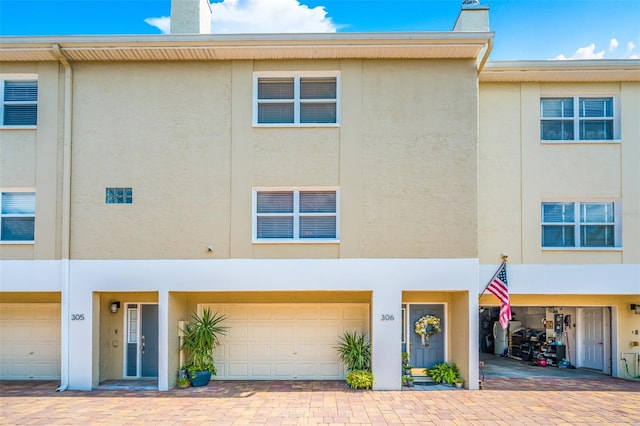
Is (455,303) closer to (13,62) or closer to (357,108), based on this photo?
(357,108)

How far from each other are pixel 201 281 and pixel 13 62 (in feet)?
23.1

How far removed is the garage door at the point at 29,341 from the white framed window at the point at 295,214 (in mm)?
6036

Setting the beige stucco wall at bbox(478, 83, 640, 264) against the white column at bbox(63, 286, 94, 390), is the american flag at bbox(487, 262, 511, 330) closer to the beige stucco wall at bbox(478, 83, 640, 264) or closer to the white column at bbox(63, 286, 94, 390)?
the beige stucco wall at bbox(478, 83, 640, 264)

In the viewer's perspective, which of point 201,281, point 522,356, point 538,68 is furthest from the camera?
point 522,356

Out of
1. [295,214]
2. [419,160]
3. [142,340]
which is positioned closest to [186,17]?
[295,214]

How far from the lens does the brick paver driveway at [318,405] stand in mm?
8875

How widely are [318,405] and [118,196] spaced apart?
6.64m

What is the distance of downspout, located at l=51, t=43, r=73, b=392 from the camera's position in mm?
11148

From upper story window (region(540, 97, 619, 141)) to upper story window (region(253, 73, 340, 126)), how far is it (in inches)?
221

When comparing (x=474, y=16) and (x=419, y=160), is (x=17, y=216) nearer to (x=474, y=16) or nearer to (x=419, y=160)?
(x=419, y=160)

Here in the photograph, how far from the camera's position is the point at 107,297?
39.7ft

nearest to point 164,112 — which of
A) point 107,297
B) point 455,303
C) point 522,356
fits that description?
point 107,297

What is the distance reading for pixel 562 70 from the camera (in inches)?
473

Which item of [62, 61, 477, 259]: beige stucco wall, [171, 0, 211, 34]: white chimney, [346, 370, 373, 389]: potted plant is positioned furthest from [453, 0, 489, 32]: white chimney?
[346, 370, 373, 389]: potted plant
